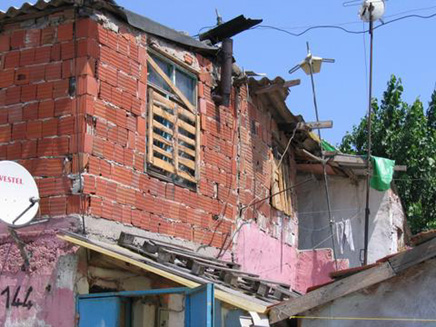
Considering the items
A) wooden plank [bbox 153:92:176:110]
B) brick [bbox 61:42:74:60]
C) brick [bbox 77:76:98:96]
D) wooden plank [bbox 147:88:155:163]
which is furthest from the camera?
wooden plank [bbox 153:92:176:110]

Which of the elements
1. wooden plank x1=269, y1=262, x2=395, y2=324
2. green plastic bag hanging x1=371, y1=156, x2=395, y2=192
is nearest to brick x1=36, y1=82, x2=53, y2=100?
wooden plank x1=269, y1=262, x2=395, y2=324

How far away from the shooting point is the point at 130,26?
1073cm

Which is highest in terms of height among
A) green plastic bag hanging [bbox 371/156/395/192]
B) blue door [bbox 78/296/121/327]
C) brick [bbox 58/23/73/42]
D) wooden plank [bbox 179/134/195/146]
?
brick [bbox 58/23/73/42]

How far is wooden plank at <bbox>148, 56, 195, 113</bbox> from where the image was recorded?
11180mm

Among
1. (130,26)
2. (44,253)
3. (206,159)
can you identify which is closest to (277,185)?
(206,159)

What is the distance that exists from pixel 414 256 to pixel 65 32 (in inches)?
208

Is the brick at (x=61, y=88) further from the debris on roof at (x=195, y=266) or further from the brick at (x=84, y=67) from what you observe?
the debris on roof at (x=195, y=266)

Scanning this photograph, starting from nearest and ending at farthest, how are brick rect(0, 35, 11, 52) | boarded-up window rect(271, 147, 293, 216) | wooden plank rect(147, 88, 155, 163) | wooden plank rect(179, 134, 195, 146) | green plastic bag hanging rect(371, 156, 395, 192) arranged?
brick rect(0, 35, 11, 52), wooden plank rect(147, 88, 155, 163), wooden plank rect(179, 134, 195, 146), boarded-up window rect(271, 147, 293, 216), green plastic bag hanging rect(371, 156, 395, 192)

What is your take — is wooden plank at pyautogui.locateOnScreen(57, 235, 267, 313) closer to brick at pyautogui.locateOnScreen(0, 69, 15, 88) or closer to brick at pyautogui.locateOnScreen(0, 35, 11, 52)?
brick at pyautogui.locateOnScreen(0, 69, 15, 88)

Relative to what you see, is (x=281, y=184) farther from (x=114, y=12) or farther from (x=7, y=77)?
(x=7, y=77)

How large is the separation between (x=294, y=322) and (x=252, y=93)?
5.97 meters

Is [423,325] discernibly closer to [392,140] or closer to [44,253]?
[44,253]

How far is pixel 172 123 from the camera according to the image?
37.3 feet

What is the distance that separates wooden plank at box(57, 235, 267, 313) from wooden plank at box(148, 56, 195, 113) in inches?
126
